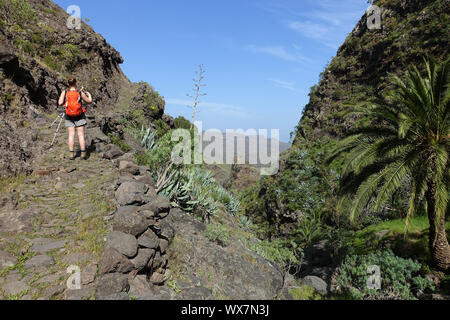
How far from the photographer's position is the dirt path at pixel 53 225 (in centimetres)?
329

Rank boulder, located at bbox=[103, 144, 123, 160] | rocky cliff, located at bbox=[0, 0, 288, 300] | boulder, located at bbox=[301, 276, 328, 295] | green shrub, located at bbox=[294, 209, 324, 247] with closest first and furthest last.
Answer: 1. rocky cliff, located at bbox=[0, 0, 288, 300]
2. boulder, located at bbox=[103, 144, 123, 160]
3. boulder, located at bbox=[301, 276, 328, 295]
4. green shrub, located at bbox=[294, 209, 324, 247]

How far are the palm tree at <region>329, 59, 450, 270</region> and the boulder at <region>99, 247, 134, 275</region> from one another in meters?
6.47

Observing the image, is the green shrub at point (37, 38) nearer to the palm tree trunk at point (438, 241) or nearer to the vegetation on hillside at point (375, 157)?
the vegetation on hillside at point (375, 157)

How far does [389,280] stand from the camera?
845 cm

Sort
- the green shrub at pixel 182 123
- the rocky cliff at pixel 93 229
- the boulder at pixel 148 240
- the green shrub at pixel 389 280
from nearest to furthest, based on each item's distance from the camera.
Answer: the rocky cliff at pixel 93 229 → the boulder at pixel 148 240 → the green shrub at pixel 389 280 → the green shrub at pixel 182 123

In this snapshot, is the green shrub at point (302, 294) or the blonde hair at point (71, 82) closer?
the blonde hair at point (71, 82)

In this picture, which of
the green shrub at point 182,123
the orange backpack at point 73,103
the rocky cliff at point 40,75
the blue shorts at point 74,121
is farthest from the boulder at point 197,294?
the green shrub at point 182,123

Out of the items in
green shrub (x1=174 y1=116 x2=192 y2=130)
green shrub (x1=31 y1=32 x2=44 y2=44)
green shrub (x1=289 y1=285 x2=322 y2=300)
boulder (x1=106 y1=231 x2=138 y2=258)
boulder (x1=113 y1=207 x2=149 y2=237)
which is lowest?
green shrub (x1=289 y1=285 x2=322 y2=300)

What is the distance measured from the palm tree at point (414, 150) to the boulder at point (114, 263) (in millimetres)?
6469

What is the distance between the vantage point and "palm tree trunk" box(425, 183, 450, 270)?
820 centimetres

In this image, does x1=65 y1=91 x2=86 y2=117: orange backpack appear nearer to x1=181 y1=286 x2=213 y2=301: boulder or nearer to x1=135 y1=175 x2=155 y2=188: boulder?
x1=135 y1=175 x2=155 y2=188: boulder

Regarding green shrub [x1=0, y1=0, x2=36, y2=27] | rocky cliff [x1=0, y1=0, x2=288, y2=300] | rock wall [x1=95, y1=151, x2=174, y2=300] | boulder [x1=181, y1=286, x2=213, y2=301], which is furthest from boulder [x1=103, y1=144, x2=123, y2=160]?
green shrub [x1=0, y1=0, x2=36, y2=27]
